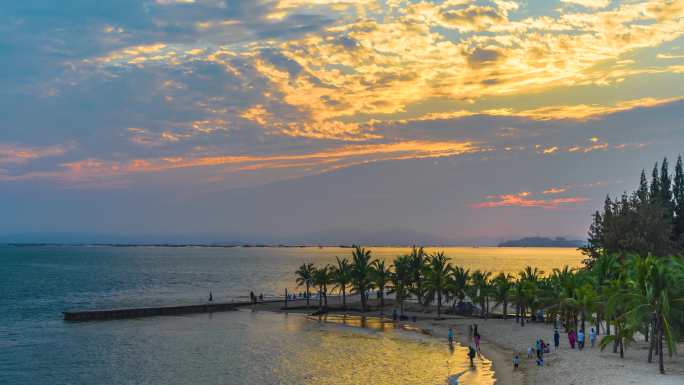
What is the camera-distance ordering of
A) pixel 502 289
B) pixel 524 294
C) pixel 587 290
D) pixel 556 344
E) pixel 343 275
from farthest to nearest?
pixel 343 275 < pixel 502 289 < pixel 524 294 < pixel 556 344 < pixel 587 290

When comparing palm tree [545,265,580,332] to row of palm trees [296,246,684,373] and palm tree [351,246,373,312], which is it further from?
palm tree [351,246,373,312]

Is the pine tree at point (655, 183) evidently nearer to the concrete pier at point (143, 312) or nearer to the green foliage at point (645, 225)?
the green foliage at point (645, 225)

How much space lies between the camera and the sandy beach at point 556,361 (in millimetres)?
40000

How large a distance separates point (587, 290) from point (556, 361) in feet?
28.3

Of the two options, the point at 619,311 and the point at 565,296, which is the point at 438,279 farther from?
the point at 619,311

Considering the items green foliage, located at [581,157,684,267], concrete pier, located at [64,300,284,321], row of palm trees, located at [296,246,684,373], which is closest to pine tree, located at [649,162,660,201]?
green foliage, located at [581,157,684,267]

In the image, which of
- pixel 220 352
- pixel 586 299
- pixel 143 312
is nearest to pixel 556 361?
pixel 586 299

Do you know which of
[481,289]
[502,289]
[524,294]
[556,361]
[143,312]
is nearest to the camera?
[556,361]

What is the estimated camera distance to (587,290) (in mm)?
53625

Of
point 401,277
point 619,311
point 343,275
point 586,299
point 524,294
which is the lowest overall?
point 524,294

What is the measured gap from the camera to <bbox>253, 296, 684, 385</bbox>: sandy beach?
40.0 m

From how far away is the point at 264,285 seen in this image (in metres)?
168

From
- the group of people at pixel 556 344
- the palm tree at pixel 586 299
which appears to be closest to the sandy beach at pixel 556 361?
the group of people at pixel 556 344

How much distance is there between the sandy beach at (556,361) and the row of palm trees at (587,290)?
1284 mm
